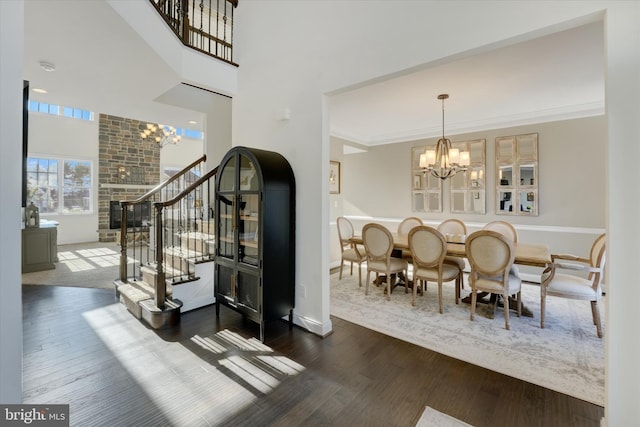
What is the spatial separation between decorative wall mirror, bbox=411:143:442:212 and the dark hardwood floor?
146 inches

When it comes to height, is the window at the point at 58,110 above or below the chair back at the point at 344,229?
above

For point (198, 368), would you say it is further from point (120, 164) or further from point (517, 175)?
point (120, 164)

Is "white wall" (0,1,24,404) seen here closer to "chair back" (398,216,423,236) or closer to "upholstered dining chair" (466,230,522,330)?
"upholstered dining chair" (466,230,522,330)

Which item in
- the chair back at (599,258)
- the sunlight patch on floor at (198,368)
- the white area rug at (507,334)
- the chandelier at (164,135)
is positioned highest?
the chandelier at (164,135)

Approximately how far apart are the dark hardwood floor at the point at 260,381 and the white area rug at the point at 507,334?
0.59 feet

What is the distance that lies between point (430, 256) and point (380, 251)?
70 centimetres

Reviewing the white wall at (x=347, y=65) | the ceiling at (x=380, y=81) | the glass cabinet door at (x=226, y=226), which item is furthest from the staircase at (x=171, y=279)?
the ceiling at (x=380, y=81)

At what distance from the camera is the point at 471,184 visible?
5516 millimetres

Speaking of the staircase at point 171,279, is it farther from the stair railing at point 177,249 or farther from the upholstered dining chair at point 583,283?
the upholstered dining chair at point 583,283

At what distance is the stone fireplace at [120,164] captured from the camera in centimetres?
843

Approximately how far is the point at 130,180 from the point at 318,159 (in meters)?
8.38

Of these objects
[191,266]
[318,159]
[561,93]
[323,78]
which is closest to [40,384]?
[191,266]

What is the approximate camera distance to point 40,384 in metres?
2.12

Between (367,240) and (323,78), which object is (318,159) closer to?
(323,78)
